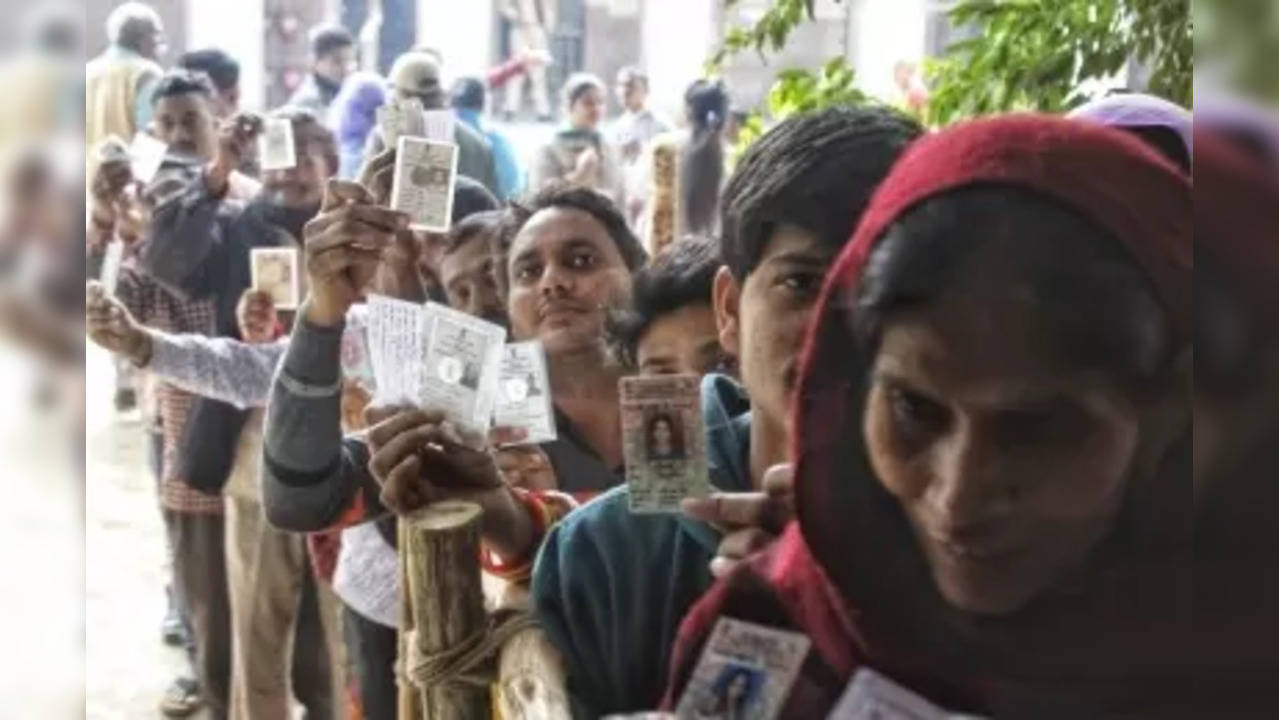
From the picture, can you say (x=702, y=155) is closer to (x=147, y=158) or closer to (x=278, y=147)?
(x=147, y=158)

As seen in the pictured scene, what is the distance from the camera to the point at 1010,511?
0.82 meters

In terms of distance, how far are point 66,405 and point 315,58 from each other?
3959mm

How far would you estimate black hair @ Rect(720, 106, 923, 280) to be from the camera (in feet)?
3.17

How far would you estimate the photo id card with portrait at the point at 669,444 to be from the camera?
1043 millimetres

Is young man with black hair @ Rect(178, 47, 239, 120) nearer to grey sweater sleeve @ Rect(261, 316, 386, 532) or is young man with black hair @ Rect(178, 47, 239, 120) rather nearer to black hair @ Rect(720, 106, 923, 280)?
grey sweater sleeve @ Rect(261, 316, 386, 532)

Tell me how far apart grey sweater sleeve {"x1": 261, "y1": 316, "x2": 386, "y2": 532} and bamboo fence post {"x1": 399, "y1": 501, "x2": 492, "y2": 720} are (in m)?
0.36

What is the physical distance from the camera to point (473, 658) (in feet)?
3.80

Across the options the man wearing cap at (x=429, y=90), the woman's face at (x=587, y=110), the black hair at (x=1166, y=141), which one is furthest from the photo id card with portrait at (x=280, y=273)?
the woman's face at (x=587, y=110)

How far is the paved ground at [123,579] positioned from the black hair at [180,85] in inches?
24.8

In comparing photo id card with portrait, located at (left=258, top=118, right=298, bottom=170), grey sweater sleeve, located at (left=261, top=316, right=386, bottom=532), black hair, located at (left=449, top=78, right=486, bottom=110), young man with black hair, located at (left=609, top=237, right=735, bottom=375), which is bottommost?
grey sweater sleeve, located at (left=261, top=316, right=386, bottom=532)

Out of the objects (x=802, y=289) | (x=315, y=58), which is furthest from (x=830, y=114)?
(x=315, y=58)

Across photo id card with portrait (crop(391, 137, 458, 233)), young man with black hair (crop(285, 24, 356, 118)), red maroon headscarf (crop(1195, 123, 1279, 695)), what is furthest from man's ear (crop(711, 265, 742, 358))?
young man with black hair (crop(285, 24, 356, 118))

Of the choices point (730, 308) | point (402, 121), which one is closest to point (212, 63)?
point (402, 121)

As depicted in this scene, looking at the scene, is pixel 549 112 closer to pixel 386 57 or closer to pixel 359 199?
pixel 386 57
